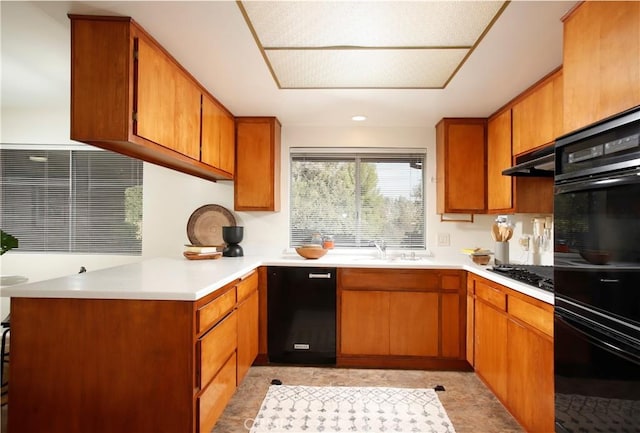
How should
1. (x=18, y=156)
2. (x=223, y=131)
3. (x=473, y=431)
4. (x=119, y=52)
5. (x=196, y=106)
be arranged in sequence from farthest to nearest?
(x=18, y=156) < (x=223, y=131) < (x=196, y=106) < (x=473, y=431) < (x=119, y=52)

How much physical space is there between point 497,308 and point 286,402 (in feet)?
5.24

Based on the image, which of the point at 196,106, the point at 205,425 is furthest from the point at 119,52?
the point at 205,425

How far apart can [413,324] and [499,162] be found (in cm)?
162

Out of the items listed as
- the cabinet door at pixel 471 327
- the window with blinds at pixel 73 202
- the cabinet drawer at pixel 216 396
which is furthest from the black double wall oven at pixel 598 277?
the window with blinds at pixel 73 202

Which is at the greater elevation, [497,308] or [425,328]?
[497,308]

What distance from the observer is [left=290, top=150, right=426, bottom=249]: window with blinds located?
11.7 feet

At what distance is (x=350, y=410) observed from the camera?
7.30 feet

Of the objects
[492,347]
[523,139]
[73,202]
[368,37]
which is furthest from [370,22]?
[73,202]

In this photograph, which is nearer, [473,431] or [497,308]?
[473,431]

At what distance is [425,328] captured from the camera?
2.87 m

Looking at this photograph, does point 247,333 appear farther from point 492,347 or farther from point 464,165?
point 464,165

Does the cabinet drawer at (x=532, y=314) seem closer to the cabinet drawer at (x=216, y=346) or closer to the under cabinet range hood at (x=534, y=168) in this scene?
the under cabinet range hood at (x=534, y=168)

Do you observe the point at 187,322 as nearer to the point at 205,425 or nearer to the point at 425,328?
the point at 205,425

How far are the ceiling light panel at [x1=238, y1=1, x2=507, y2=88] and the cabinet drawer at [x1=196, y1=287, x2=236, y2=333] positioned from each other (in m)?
1.48
